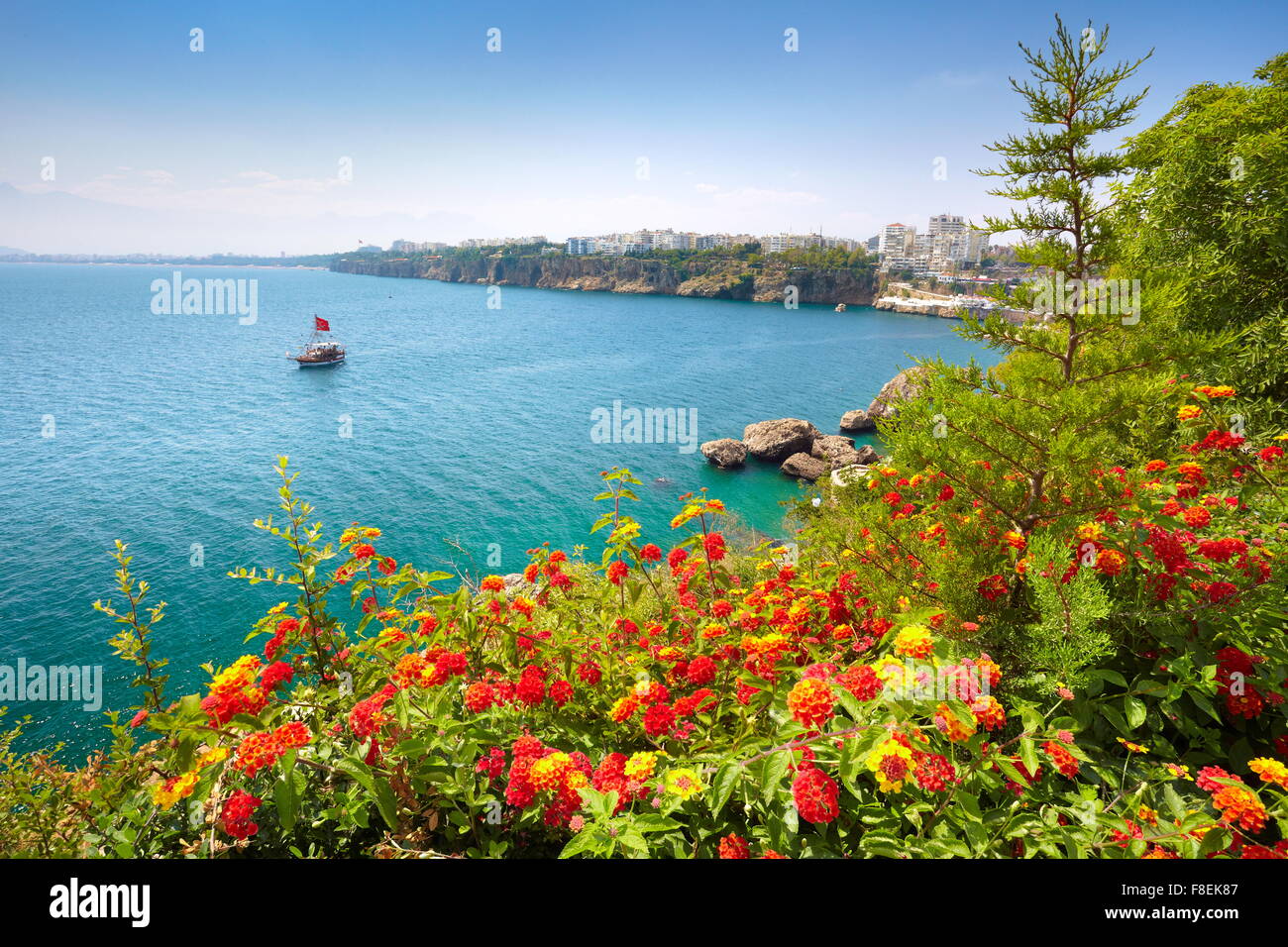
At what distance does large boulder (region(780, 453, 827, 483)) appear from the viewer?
90.5ft

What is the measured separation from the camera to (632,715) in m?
2.60

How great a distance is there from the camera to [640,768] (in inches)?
79.2

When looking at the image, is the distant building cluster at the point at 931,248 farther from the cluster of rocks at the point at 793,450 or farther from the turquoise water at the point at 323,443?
the cluster of rocks at the point at 793,450

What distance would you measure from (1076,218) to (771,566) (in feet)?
9.21

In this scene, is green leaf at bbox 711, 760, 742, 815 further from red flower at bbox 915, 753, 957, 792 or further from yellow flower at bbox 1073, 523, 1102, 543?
yellow flower at bbox 1073, 523, 1102, 543

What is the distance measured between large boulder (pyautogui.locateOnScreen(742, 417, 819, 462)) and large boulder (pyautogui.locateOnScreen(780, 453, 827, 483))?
1166 mm

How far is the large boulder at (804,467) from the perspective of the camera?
2758 centimetres

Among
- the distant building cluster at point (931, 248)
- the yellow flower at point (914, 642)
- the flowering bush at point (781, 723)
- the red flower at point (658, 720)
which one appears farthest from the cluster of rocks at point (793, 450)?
the distant building cluster at point (931, 248)

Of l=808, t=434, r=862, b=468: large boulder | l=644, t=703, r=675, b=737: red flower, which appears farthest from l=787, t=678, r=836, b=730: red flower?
l=808, t=434, r=862, b=468: large boulder

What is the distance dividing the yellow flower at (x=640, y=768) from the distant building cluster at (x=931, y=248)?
132 meters

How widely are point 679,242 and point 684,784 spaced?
19503 cm

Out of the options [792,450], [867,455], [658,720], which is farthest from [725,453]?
[658,720]
